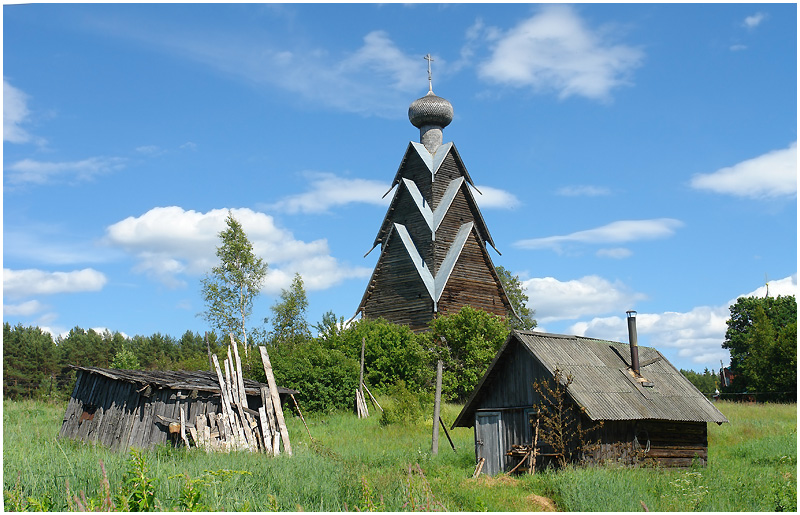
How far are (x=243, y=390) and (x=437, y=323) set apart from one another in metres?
17.7

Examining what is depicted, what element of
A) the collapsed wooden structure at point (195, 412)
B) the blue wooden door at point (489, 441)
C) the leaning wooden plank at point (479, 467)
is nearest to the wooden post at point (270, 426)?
the collapsed wooden structure at point (195, 412)

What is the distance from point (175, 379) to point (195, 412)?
1.78m

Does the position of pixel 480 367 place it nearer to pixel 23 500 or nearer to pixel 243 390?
pixel 243 390

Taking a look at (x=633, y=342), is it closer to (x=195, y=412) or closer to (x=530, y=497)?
(x=530, y=497)

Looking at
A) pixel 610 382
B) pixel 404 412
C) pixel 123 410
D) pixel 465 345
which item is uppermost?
pixel 465 345

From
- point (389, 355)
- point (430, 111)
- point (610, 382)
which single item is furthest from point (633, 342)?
point (430, 111)

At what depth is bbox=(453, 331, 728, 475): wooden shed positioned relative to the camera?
730 inches

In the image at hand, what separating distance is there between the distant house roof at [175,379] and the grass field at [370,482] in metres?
2.02

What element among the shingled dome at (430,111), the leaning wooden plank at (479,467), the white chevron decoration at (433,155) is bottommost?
the leaning wooden plank at (479,467)

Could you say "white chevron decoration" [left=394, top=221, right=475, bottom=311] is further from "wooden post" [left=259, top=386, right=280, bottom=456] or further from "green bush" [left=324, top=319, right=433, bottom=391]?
"wooden post" [left=259, top=386, right=280, bottom=456]

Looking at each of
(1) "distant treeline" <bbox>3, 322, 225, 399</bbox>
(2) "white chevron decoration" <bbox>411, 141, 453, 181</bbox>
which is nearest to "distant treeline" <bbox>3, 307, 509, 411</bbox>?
(2) "white chevron decoration" <bbox>411, 141, 453, 181</bbox>

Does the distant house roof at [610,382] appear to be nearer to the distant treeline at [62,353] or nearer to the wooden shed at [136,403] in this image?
the wooden shed at [136,403]

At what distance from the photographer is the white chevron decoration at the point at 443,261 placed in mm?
40312

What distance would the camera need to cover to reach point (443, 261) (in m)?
41.9
